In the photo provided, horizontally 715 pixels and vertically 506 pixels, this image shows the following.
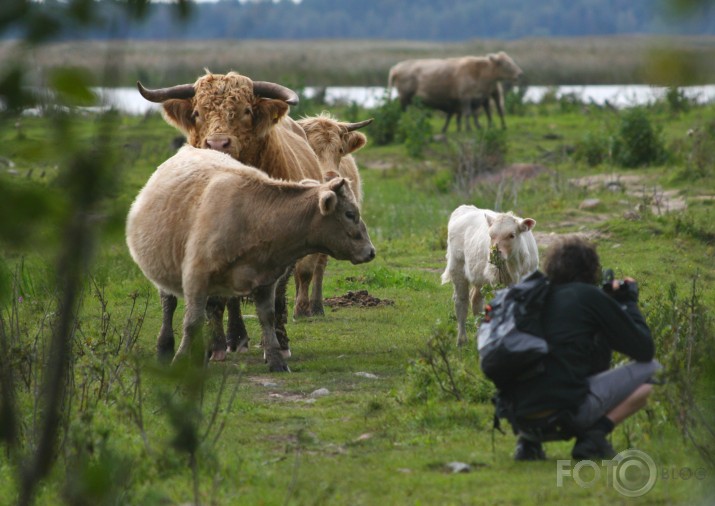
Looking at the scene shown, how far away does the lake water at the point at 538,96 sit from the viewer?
1.88 meters

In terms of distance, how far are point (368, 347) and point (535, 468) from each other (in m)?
4.34

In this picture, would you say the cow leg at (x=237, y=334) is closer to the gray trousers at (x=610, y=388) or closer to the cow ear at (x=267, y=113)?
the cow ear at (x=267, y=113)

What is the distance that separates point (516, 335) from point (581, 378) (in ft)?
1.38

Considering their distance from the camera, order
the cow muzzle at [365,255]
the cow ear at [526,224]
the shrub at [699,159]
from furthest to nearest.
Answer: the shrub at [699,159]
the cow ear at [526,224]
the cow muzzle at [365,255]

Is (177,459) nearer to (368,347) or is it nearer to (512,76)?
(368,347)

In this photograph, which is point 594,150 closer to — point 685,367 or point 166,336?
point 166,336

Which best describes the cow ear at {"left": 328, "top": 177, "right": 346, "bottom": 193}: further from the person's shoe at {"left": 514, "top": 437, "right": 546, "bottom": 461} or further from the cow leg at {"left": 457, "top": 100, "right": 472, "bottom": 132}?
the cow leg at {"left": 457, "top": 100, "right": 472, "bottom": 132}

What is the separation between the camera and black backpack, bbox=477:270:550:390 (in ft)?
17.4

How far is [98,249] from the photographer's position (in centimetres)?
220

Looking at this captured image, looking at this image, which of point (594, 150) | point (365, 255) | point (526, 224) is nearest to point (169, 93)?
point (365, 255)

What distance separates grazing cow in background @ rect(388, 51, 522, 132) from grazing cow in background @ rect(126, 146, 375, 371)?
2197 cm

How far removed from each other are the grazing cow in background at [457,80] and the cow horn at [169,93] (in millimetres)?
20191

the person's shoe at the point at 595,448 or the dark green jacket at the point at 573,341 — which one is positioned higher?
the dark green jacket at the point at 573,341

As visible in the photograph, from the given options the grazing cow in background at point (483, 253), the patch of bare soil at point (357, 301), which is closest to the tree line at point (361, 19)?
the grazing cow in background at point (483, 253)
